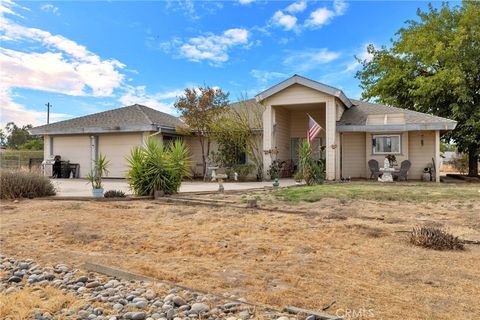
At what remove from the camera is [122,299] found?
323 cm

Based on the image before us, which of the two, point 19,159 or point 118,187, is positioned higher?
point 19,159

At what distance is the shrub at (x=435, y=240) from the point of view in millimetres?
4852

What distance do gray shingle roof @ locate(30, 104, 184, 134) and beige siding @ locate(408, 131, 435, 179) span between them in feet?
38.9

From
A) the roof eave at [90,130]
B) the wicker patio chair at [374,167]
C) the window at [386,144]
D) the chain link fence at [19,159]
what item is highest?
the roof eave at [90,130]

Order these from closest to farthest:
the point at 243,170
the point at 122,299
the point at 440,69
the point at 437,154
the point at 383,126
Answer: the point at 122,299
the point at 437,154
the point at 383,126
the point at 243,170
the point at 440,69

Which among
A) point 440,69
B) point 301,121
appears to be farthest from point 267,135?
point 440,69

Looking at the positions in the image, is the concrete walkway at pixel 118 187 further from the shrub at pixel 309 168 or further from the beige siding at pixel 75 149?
the beige siding at pixel 75 149

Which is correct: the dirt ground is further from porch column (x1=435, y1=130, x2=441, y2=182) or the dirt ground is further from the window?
the window

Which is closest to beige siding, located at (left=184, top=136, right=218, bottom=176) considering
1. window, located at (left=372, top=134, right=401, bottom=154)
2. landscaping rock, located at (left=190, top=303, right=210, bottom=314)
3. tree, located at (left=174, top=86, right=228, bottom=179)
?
tree, located at (left=174, top=86, right=228, bottom=179)

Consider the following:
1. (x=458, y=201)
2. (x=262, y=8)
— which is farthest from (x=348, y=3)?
(x=458, y=201)

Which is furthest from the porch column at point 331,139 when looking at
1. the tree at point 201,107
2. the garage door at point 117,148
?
the garage door at point 117,148

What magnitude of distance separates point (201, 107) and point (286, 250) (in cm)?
1374

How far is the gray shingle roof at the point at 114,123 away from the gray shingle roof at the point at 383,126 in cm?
893

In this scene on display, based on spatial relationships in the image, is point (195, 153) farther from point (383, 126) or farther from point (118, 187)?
point (383, 126)
